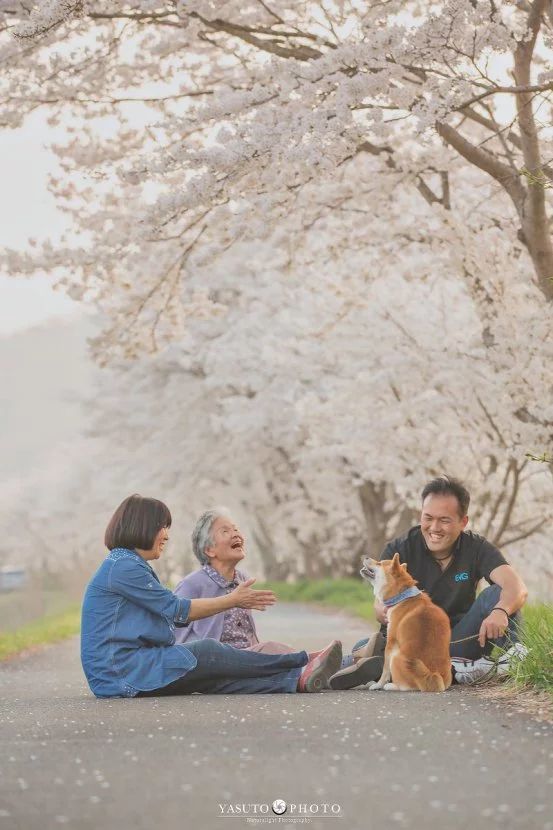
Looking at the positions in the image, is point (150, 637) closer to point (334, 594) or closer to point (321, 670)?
point (321, 670)

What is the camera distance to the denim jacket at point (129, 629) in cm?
702

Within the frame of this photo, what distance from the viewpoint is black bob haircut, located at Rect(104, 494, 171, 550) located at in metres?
7.15

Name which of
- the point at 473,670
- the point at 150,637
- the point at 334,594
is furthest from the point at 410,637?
the point at 334,594

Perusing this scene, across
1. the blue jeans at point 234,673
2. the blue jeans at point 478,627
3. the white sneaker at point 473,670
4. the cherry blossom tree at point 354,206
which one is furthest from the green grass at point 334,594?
the blue jeans at point 234,673

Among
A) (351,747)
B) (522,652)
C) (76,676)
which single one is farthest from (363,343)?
(351,747)

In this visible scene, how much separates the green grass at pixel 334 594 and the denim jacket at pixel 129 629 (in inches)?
494

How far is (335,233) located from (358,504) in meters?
17.1

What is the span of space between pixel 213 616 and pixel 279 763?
3.48m

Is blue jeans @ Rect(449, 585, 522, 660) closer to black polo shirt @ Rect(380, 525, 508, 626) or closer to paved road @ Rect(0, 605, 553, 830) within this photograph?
black polo shirt @ Rect(380, 525, 508, 626)

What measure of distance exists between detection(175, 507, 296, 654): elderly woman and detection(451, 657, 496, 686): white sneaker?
1.39m

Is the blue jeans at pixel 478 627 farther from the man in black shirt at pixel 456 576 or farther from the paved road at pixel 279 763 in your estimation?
the paved road at pixel 279 763

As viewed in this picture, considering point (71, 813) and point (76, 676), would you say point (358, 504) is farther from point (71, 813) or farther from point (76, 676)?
point (71, 813)

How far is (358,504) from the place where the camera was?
101ft

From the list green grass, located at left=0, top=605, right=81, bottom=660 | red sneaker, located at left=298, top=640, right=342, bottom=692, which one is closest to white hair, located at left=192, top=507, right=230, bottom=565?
red sneaker, located at left=298, top=640, right=342, bottom=692
